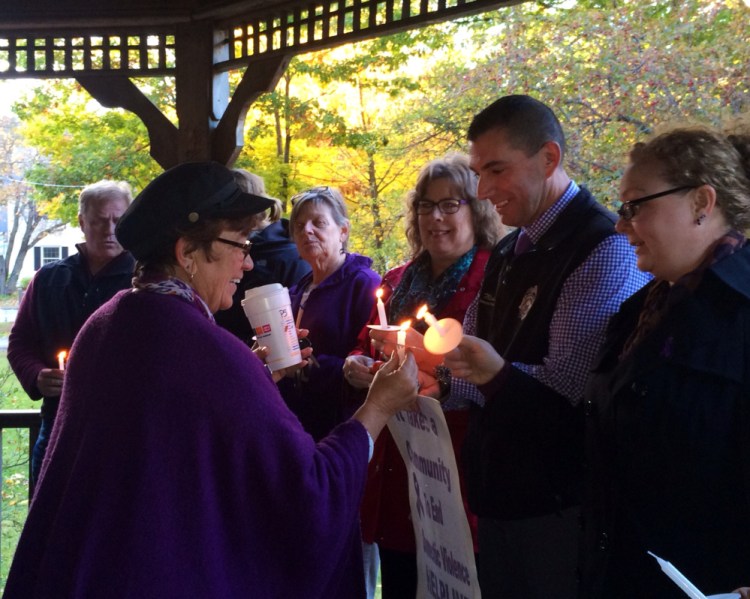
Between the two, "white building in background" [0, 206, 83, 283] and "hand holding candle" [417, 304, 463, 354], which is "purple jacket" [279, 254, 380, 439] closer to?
"hand holding candle" [417, 304, 463, 354]

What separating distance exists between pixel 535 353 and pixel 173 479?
1.10 m

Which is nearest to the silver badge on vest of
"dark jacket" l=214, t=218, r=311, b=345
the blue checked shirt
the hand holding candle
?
Result: the blue checked shirt

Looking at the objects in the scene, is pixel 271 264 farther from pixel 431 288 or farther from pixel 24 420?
pixel 24 420

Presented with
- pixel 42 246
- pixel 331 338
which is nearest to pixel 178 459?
pixel 331 338

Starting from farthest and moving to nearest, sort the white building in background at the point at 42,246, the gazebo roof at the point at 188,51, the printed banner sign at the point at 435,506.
A: the white building in background at the point at 42,246 → the gazebo roof at the point at 188,51 → the printed banner sign at the point at 435,506

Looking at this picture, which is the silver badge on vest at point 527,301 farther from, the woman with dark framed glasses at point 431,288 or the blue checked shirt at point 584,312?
the woman with dark framed glasses at point 431,288

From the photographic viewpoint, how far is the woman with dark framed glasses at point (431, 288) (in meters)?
2.97

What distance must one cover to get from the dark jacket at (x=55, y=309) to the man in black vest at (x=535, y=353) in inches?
88.2

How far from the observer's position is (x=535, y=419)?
7.15 ft

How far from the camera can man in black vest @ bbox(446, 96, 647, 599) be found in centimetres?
218

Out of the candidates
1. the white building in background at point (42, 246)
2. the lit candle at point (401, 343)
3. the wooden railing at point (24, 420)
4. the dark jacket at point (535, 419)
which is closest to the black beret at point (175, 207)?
the lit candle at point (401, 343)

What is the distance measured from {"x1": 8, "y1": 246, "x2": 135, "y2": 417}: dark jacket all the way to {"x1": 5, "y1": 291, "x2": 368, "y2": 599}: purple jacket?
203 centimetres

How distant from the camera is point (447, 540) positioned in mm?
2404

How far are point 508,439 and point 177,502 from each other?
37.7 inches
